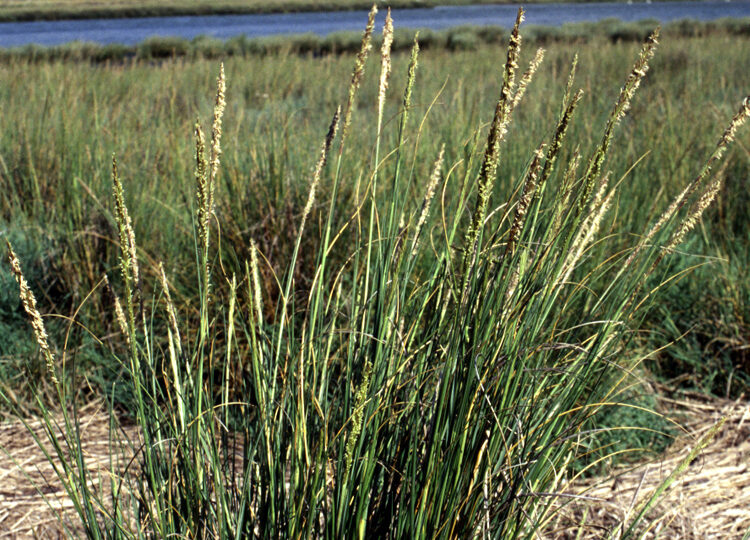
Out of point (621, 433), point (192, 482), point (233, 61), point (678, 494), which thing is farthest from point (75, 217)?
point (233, 61)

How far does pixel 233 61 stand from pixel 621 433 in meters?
11.0

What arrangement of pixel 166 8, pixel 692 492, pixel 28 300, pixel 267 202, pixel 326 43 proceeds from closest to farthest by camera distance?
1. pixel 28 300
2. pixel 692 492
3. pixel 267 202
4. pixel 326 43
5. pixel 166 8

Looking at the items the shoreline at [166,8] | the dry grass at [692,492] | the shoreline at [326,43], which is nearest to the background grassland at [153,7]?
the shoreline at [166,8]

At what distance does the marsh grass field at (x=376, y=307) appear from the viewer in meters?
1.07

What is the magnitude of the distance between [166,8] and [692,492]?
5193 centimetres

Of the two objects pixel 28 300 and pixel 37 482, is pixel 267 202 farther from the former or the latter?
pixel 28 300

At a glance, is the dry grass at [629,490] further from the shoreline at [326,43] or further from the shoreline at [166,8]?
the shoreline at [166,8]

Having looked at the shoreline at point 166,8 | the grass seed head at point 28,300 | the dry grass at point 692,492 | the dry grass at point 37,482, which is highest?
the shoreline at point 166,8

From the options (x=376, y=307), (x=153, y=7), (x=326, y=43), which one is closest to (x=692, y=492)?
(x=376, y=307)

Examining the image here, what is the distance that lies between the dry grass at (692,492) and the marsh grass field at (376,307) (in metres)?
0.09

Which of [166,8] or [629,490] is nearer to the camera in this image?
[629,490]

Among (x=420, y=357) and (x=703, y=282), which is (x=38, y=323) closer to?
(x=420, y=357)

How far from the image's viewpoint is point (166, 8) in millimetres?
47594

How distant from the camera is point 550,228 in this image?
3.86 feet
